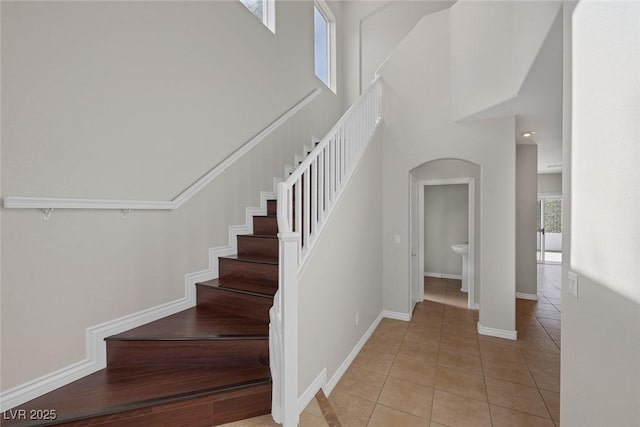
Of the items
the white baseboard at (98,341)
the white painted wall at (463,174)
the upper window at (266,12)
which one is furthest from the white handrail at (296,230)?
the white painted wall at (463,174)

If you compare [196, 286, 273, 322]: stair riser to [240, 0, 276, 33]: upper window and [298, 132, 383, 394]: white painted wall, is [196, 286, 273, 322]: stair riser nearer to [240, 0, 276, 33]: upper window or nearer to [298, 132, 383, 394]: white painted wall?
[298, 132, 383, 394]: white painted wall

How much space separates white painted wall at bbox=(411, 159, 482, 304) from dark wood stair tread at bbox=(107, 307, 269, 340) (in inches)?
125

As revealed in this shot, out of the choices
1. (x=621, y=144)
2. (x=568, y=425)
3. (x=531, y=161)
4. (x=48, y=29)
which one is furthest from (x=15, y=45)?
(x=531, y=161)

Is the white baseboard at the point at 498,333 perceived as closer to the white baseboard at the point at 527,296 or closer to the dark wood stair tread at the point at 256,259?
the white baseboard at the point at 527,296

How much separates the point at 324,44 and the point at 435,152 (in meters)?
2.98

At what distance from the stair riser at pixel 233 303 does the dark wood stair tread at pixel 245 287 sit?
38 millimetres

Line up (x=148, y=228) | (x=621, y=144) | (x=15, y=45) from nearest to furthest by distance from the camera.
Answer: (x=621, y=144)
(x=15, y=45)
(x=148, y=228)

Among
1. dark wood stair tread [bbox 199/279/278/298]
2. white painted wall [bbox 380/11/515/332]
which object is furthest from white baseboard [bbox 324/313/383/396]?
dark wood stair tread [bbox 199/279/278/298]

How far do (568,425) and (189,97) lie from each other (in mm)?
3407

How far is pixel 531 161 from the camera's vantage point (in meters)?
4.65

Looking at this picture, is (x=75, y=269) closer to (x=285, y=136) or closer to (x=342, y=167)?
(x=342, y=167)

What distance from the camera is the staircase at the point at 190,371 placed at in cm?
138

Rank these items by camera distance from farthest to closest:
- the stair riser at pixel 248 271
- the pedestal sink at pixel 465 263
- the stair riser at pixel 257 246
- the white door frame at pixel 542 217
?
the white door frame at pixel 542 217 → the pedestal sink at pixel 465 263 → the stair riser at pixel 257 246 → the stair riser at pixel 248 271

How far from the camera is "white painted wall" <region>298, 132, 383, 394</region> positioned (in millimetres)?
1977
